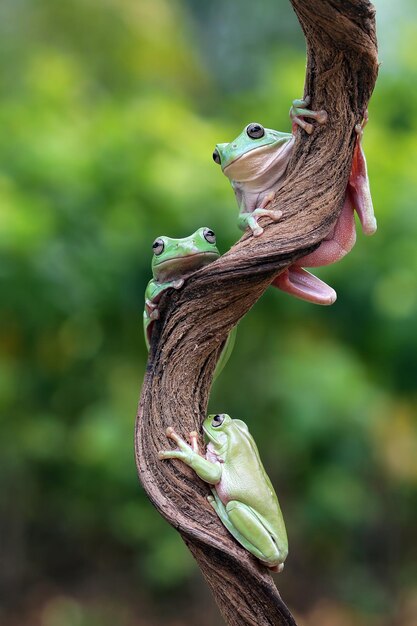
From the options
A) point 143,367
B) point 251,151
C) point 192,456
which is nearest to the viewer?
point 192,456

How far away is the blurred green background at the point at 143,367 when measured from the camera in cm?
276

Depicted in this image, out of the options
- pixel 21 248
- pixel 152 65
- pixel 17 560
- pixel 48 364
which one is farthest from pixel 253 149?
pixel 152 65

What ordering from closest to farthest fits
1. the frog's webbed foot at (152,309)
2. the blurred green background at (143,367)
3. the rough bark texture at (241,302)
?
1. the rough bark texture at (241,302)
2. the frog's webbed foot at (152,309)
3. the blurred green background at (143,367)

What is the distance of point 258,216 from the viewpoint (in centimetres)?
106

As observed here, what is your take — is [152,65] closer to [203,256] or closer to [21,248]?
[21,248]

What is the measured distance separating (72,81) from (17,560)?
201 centimetres

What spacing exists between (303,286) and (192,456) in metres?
0.27

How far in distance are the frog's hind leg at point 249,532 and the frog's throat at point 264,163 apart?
43cm

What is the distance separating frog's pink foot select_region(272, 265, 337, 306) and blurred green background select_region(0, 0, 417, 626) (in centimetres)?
140

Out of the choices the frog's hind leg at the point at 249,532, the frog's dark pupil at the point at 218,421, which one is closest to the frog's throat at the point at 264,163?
the frog's dark pupil at the point at 218,421

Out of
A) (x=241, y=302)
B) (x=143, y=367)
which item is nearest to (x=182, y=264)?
(x=241, y=302)

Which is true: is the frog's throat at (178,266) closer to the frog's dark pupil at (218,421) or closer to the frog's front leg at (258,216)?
the frog's front leg at (258,216)

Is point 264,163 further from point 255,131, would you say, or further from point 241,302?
point 241,302

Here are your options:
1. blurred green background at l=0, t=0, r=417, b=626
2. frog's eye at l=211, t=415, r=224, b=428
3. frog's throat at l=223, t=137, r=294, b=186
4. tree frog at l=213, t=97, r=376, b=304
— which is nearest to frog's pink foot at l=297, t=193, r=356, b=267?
tree frog at l=213, t=97, r=376, b=304
